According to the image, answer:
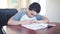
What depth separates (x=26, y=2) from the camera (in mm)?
4379

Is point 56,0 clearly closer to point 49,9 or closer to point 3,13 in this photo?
point 49,9

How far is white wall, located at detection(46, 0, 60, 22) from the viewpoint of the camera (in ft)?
11.8

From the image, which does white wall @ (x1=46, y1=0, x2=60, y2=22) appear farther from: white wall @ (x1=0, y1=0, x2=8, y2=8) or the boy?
white wall @ (x1=0, y1=0, x2=8, y2=8)

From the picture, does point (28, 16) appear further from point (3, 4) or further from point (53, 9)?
point (3, 4)

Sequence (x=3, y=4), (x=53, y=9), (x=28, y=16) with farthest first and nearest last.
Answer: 1. (x=3, y=4)
2. (x=53, y=9)
3. (x=28, y=16)

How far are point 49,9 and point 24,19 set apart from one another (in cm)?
159

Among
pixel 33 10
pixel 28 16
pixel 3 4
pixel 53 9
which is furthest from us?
pixel 3 4

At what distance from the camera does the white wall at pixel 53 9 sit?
11.8 ft

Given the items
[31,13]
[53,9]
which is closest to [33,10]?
[31,13]

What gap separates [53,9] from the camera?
363 cm

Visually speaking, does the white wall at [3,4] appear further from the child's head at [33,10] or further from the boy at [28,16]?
the child's head at [33,10]

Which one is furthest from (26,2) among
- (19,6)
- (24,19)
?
(24,19)

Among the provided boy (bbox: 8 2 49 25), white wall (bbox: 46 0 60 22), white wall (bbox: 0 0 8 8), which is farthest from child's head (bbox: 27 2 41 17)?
white wall (bbox: 0 0 8 8)

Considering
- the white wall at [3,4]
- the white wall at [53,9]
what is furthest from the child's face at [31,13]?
the white wall at [3,4]
